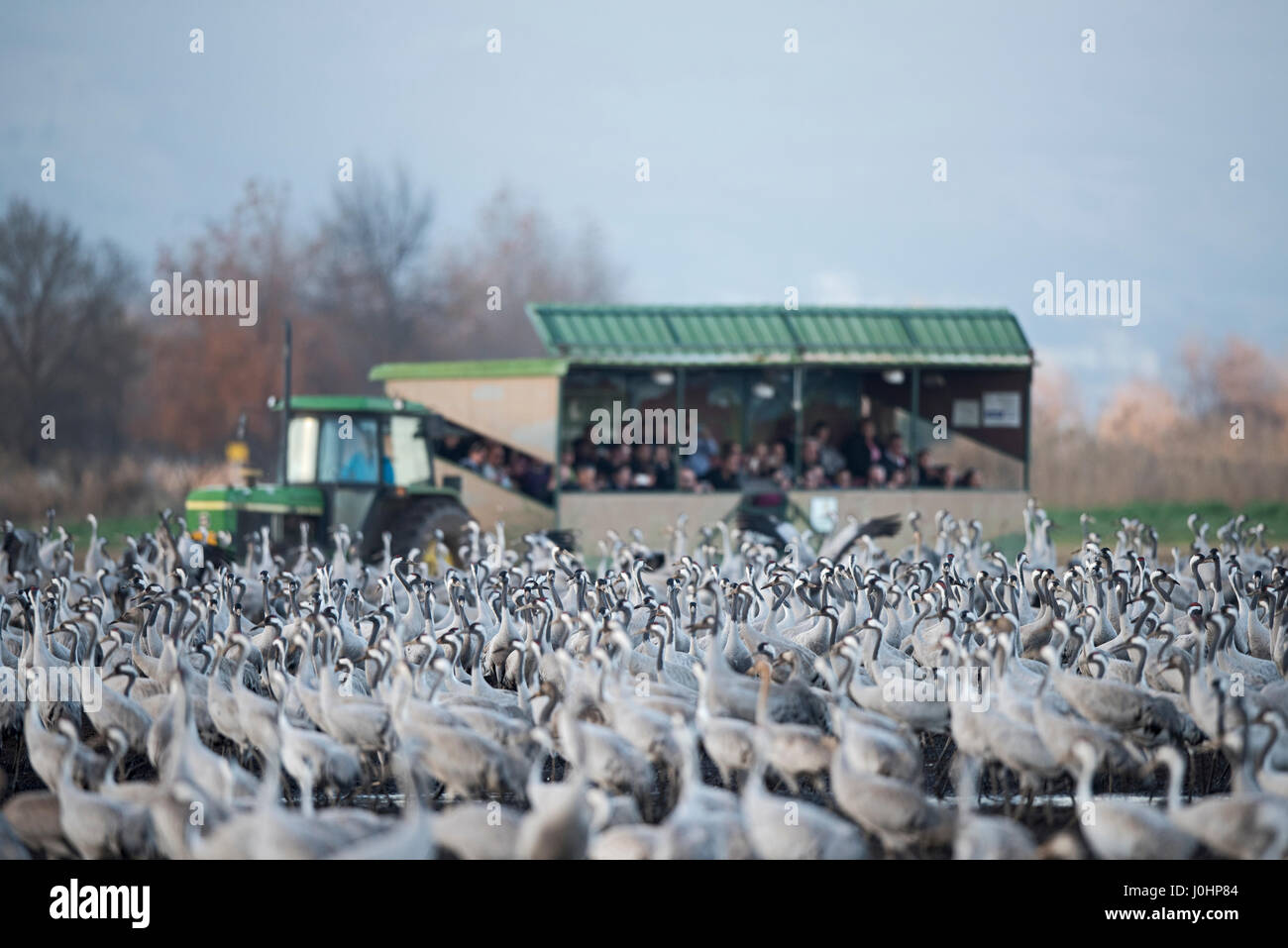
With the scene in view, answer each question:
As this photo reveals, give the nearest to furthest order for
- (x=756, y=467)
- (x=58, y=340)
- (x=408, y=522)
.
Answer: (x=408, y=522) → (x=756, y=467) → (x=58, y=340)

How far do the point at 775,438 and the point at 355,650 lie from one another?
396 inches

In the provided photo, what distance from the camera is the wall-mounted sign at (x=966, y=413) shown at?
18328 mm

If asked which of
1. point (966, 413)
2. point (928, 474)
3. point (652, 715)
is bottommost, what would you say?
point (652, 715)

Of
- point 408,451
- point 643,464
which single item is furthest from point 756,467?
point 408,451

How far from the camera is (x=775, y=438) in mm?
18969

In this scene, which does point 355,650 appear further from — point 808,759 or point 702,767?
point 808,759

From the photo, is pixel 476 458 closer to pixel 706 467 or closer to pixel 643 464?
pixel 643 464

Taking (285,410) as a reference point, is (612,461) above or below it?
below

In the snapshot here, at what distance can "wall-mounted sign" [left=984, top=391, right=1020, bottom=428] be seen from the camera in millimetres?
18016

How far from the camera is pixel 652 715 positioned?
719cm

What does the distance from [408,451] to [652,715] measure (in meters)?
7.59

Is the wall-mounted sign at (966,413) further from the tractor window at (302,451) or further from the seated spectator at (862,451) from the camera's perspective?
the tractor window at (302,451)

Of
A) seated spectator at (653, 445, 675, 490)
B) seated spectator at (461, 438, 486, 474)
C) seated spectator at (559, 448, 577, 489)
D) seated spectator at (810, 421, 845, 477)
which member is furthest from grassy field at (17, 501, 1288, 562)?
seated spectator at (559, 448, 577, 489)
